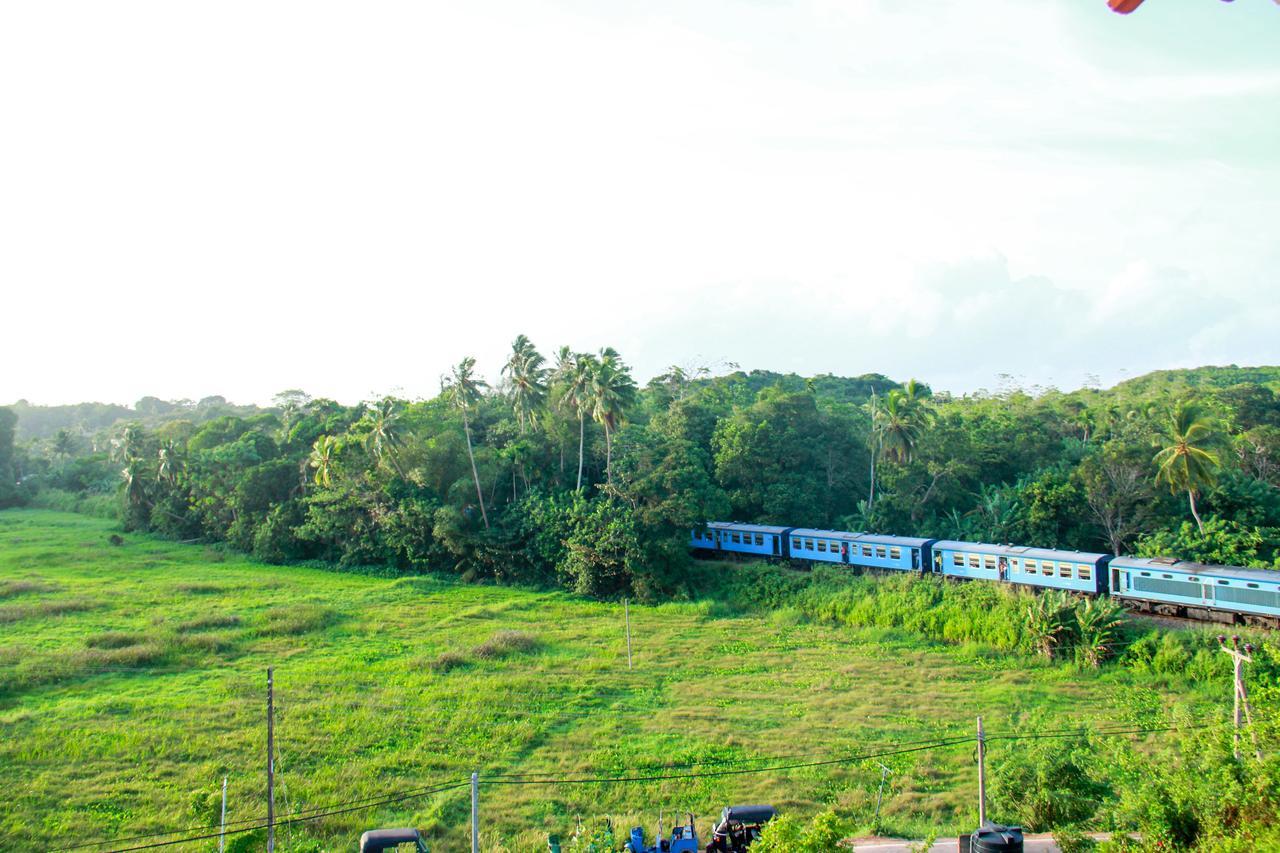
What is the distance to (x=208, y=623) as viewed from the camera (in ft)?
106

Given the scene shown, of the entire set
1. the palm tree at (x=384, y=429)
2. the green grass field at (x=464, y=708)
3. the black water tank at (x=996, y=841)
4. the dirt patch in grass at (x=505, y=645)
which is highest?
the palm tree at (x=384, y=429)

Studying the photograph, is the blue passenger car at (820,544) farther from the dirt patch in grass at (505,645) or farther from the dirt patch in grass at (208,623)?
the dirt patch in grass at (208,623)

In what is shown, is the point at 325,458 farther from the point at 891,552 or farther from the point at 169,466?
the point at 891,552

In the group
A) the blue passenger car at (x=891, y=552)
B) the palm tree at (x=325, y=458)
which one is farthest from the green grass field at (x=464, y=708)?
the palm tree at (x=325, y=458)

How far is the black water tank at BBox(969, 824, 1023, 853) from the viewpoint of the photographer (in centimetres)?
1124

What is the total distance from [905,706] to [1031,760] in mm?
8298

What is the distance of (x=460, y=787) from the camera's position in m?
18.8

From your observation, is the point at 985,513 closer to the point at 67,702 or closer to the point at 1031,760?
the point at 1031,760

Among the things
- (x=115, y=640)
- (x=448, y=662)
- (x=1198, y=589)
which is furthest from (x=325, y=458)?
(x=1198, y=589)

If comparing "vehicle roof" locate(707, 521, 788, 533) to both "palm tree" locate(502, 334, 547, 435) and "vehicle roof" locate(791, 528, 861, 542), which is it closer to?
"vehicle roof" locate(791, 528, 861, 542)

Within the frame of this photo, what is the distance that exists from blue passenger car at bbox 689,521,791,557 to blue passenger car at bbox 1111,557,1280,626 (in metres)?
15.0

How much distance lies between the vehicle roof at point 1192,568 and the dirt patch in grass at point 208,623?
34406 mm

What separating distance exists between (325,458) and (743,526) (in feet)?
81.0

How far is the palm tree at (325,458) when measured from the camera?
47.5m
